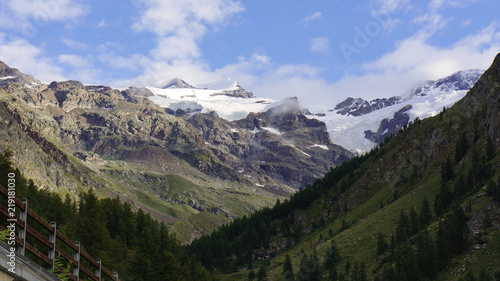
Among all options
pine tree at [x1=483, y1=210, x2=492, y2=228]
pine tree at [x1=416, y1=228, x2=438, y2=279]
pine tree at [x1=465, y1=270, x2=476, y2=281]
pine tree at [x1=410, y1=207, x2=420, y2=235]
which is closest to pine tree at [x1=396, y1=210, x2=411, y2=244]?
pine tree at [x1=410, y1=207, x2=420, y2=235]

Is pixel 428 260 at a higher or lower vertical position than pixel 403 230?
lower

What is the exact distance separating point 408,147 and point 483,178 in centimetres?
8015

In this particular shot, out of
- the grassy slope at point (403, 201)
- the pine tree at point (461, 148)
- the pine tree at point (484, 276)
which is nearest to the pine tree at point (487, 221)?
the grassy slope at point (403, 201)

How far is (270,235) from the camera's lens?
196 metres

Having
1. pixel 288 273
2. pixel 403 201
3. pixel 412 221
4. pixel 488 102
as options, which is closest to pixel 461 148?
pixel 488 102

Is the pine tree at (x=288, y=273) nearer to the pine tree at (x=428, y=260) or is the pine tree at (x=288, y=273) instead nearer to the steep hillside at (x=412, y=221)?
the steep hillside at (x=412, y=221)

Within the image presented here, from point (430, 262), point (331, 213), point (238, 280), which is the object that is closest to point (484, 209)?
point (430, 262)

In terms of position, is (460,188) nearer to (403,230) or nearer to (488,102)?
(403,230)

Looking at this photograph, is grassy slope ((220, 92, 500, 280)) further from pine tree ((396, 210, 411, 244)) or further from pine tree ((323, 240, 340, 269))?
pine tree ((396, 210, 411, 244))

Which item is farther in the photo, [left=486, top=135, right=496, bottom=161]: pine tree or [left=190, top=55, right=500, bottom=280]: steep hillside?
[left=486, top=135, right=496, bottom=161]: pine tree

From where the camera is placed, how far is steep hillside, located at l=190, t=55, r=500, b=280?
8212 cm

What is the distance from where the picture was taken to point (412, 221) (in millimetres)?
107188

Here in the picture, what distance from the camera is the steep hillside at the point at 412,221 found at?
82.1 meters

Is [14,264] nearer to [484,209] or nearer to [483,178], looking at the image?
[484,209]
